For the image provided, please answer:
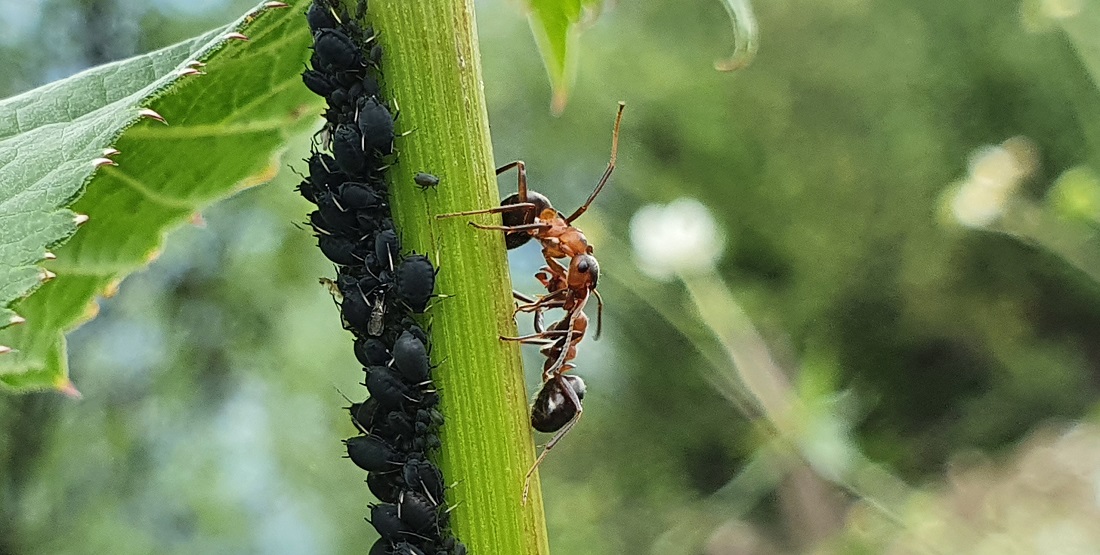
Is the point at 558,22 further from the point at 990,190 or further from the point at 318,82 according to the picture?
the point at 990,190

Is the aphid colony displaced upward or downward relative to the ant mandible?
downward

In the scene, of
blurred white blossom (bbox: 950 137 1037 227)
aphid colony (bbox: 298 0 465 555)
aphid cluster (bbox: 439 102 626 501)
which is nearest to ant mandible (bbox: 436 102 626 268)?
aphid cluster (bbox: 439 102 626 501)

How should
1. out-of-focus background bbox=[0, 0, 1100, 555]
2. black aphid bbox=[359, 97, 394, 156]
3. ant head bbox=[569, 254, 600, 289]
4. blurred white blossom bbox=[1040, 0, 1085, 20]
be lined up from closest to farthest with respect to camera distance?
black aphid bbox=[359, 97, 394, 156]
ant head bbox=[569, 254, 600, 289]
blurred white blossom bbox=[1040, 0, 1085, 20]
out-of-focus background bbox=[0, 0, 1100, 555]

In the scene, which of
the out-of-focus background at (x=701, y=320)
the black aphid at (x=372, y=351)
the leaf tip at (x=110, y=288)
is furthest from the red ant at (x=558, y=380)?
the out-of-focus background at (x=701, y=320)

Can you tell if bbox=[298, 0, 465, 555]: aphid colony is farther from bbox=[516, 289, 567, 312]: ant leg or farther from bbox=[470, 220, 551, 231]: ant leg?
bbox=[516, 289, 567, 312]: ant leg

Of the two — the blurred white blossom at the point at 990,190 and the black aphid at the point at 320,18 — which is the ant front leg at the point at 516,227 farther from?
the blurred white blossom at the point at 990,190

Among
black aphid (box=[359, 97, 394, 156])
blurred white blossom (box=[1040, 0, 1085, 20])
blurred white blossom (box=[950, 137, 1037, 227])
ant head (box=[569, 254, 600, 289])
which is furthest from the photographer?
blurred white blossom (box=[950, 137, 1037, 227])
